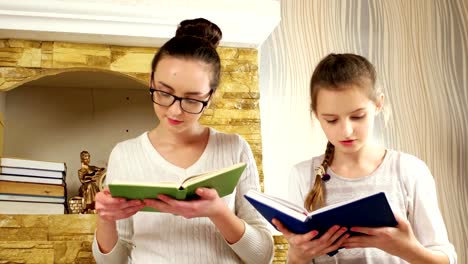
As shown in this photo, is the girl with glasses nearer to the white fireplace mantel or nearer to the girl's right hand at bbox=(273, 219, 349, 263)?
the girl's right hand at bbox=(273, 219, 349, 263)

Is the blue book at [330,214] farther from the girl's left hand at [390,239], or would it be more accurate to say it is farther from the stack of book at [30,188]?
the stack of book at [30,188]

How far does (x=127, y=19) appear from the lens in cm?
239

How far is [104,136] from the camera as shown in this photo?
9.43ft

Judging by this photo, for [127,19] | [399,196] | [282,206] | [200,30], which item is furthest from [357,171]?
[127,19]

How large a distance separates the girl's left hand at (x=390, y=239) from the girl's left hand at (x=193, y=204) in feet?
1.07

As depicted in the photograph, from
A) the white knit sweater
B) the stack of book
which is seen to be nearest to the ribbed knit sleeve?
the white knit sweater

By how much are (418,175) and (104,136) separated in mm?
1831

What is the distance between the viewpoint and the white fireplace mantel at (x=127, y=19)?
231 cm

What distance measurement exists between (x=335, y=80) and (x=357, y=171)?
0.88 feet

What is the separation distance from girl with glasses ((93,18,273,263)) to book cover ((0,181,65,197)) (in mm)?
976

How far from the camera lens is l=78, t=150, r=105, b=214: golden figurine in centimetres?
258

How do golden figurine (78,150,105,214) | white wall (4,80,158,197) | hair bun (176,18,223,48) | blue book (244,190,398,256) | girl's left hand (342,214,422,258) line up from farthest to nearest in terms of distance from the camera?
white wall (4,80,158,197)
golden figurine (78,150,105,214)
hair bun (176,18,223,48)
girl's left hand (342,214,422,258)
blue book (244,190,398,256)

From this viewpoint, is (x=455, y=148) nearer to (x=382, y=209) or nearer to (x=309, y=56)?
(x=309, y=56)

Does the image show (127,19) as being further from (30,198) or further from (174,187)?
(174,187)
